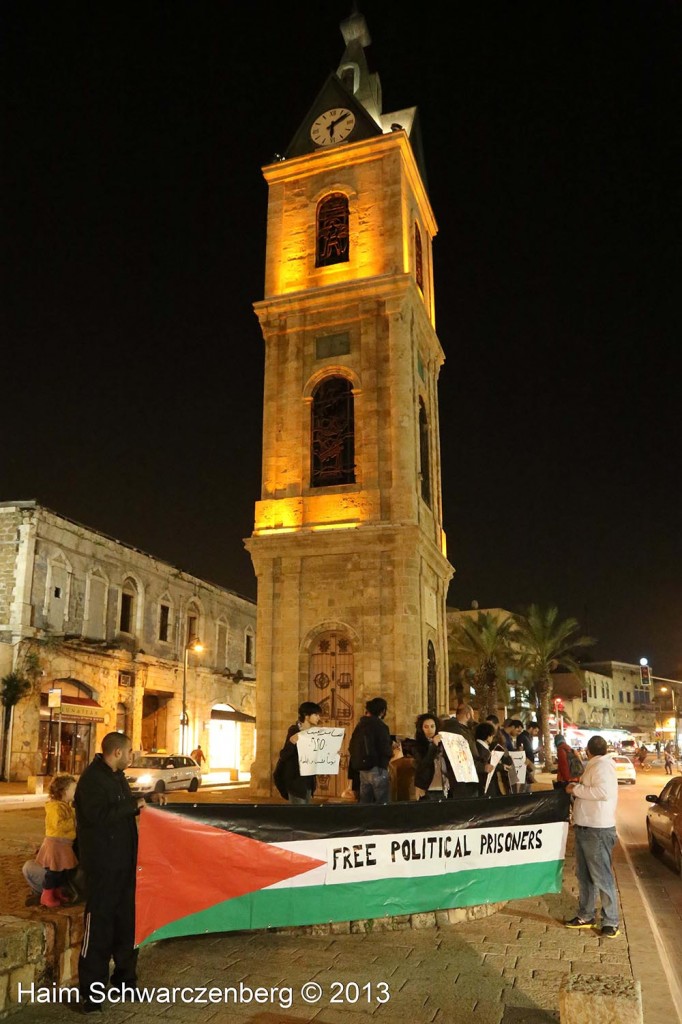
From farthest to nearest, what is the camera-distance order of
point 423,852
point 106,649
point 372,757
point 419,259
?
point 106,649 < point 419,259 < point 372,757 < point 423,852

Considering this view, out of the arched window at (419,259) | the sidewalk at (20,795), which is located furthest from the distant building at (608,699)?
the arched window at (419,259)

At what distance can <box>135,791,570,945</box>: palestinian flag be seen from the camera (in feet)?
21.5

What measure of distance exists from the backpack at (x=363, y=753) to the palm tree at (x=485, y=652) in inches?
1170

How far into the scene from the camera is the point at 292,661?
1920 cm

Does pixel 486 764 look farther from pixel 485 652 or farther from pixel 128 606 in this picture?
pixel 485 652

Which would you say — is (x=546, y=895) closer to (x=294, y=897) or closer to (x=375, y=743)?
(x=375, y=743)

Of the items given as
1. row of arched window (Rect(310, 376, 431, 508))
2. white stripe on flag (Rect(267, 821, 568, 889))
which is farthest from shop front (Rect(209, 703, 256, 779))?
white stripe on flag (Rect(267, 821, 568, 889))

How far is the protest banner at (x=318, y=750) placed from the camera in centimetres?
908

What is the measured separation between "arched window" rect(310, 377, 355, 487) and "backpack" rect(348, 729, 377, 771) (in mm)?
10949

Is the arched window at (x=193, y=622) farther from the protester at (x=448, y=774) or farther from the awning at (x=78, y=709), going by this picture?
the protester at (x=448, y=774)

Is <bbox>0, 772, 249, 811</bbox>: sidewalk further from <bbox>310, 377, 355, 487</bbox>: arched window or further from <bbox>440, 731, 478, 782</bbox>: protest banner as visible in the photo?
<bbox>440, 731, 478, 782</bbox>: protest banner

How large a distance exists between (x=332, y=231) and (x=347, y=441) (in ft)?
21.3

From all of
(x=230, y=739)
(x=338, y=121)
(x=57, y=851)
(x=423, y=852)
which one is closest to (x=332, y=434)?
(x=338, y=121)

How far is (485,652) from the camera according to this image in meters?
39.0
